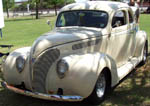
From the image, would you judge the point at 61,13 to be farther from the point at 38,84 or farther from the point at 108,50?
the point at 38,84

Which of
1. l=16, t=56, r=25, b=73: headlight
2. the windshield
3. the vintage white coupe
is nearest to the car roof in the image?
the vintage white coupe

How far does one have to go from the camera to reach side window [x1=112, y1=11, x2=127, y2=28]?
548 cm

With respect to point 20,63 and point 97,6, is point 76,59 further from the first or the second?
point 97,6

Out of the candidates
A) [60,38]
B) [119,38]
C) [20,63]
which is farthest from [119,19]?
[20,63]

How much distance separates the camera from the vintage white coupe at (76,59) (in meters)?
3.91

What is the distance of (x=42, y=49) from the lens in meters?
4.10

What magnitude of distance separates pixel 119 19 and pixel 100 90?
2163mm

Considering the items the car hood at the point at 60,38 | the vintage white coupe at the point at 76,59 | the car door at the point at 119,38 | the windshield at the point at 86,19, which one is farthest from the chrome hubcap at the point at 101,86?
the windshield at the point at 86,19

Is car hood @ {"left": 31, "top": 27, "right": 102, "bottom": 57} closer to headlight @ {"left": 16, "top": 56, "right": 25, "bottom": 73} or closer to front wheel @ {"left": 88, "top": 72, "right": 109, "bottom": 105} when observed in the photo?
headlight @ {"left": 16, "top": 56, "right": 25, "bottom": 73}

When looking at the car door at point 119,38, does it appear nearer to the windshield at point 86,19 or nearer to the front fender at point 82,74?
the windshield at point 86,19

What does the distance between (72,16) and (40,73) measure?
78.2 inches

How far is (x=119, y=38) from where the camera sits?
5.53 meters

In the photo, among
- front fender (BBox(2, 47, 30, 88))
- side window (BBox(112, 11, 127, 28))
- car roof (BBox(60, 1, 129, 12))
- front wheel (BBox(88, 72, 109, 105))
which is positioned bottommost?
front wheel (BBox(88, 72, 109, 105))

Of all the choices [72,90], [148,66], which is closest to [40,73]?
[72,90]
